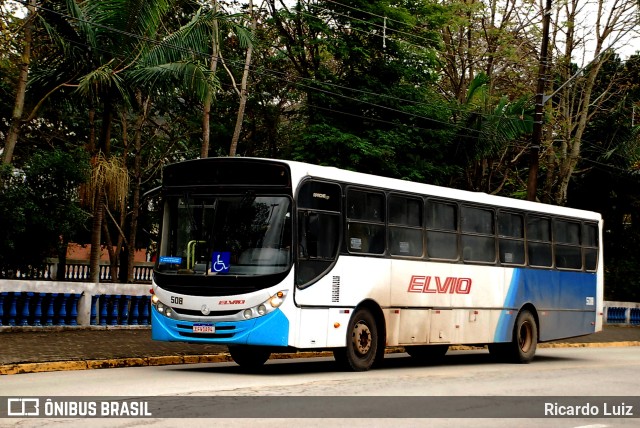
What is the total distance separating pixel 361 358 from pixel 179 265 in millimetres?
3134

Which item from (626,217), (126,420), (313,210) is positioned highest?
(626,217)

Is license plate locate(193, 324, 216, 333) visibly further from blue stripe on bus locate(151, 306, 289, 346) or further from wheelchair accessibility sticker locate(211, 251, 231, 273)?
wheelchair accessibility sticker locate(211, 251, 231, 273)

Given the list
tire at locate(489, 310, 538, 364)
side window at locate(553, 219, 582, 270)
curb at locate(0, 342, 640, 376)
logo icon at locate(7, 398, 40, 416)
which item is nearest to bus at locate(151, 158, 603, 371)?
tire at locate(489, 310, 538, 364)

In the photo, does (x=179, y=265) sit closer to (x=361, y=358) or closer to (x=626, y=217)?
(x=361, y=358)

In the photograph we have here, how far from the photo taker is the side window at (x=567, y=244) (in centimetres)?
2217

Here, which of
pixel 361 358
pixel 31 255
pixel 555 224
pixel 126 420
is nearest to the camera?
pixel 126 420

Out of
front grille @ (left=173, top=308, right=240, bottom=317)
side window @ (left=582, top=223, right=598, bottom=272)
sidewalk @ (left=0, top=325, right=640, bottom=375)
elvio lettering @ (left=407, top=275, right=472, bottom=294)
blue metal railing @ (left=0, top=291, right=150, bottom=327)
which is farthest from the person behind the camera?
side window @ (left=582, top=223, right=598, bottom=272)

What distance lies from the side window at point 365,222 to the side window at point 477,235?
2594 mm

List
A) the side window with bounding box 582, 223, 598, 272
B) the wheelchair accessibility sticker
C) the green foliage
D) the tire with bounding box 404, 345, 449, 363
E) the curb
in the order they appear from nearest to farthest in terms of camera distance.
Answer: the curb
the wheelchair accessibility sticker
the tire with bounding box 404, 345, 449, 363
the side window with bounding box 582, 223, 598, 272
the green foliage

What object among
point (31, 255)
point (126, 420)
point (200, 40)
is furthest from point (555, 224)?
point (126, 420)

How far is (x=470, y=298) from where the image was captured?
63.3 ft

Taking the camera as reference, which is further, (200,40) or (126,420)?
(200,40)

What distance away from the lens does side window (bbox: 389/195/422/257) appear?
682 inches

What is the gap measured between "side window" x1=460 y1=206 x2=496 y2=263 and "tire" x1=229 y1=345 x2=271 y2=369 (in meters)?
4.37
